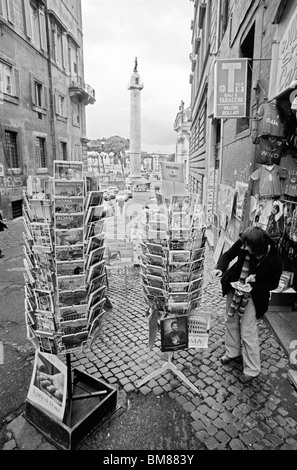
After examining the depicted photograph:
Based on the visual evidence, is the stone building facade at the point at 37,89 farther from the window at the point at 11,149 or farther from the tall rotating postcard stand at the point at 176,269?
the tall rotating postcard stand at the point at 176,269

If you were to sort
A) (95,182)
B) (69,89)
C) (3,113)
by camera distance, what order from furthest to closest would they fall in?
(69,89) < (3,113) < (95,182)

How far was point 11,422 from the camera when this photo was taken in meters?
2.86

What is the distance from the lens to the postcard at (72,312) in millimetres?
2785

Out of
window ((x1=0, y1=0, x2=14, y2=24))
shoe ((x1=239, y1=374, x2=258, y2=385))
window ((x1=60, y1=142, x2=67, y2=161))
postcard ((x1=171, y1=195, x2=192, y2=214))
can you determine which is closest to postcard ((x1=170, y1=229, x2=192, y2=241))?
postcard ((x1=171, y1=195, x2=192, y2=214))

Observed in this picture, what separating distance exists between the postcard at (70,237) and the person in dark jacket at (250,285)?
1.84 meters

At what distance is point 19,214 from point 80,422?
15.6 metres

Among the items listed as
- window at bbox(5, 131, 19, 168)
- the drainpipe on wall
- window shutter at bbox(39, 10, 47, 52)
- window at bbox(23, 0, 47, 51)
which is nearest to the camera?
window at bbox(5, 131, 19, 168)

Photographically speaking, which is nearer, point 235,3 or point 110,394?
point 110,394

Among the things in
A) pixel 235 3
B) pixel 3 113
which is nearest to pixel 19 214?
pixel 3 113

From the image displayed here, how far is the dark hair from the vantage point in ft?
10.4

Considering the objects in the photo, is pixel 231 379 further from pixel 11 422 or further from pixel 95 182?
pixel 95 182

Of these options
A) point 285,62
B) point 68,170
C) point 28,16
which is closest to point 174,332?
point 68,170

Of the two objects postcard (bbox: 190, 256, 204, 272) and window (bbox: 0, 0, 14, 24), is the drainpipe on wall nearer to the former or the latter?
window (bbox: 0, 0, 14, 24)

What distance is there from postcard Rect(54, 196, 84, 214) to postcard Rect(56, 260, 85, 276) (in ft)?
1.62
